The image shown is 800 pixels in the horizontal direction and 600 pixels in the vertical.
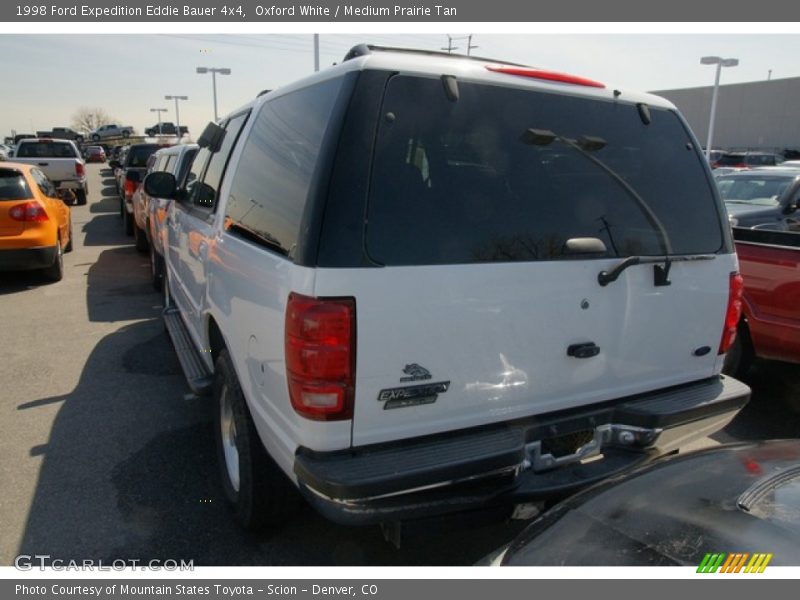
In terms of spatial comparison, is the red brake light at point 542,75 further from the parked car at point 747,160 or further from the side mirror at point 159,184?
the parked car at point 747,160

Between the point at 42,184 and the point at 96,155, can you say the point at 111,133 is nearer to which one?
the point at 96,155

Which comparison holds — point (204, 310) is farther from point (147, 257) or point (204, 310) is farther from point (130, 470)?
point (147, 257)

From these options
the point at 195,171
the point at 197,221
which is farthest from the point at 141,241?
the point at 197,221

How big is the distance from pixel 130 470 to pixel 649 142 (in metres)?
3.47

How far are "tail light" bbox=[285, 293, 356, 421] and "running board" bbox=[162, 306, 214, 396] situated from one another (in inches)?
61.9

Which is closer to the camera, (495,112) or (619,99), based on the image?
(495,112)

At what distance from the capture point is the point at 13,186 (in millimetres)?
8141

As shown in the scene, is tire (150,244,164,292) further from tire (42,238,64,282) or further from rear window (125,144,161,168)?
rear window (125,144,161,168)

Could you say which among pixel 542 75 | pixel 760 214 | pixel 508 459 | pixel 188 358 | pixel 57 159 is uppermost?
pixel 542 75

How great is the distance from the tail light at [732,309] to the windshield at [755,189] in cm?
705

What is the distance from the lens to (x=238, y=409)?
2826mm

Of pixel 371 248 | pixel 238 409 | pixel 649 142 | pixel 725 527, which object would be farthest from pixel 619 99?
pixel 238 409

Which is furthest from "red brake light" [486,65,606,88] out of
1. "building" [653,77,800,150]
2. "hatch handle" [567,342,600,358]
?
"building" [653,77,800,150]

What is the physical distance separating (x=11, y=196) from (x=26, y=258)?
0.86 meters
